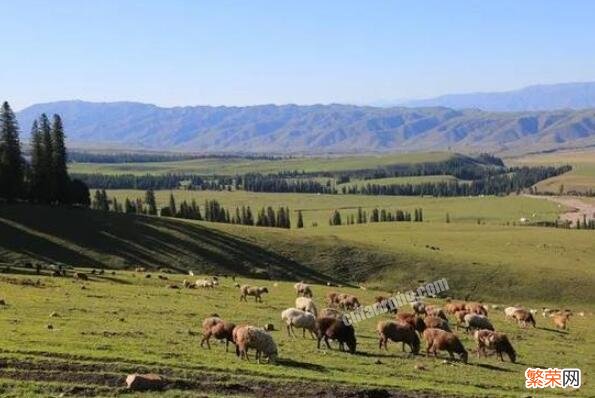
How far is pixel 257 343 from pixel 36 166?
292ft

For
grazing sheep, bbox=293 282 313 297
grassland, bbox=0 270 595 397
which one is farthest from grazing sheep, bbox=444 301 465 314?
grazing sheep, bbox=293 282 313 297

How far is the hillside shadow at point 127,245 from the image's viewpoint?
84562 mm

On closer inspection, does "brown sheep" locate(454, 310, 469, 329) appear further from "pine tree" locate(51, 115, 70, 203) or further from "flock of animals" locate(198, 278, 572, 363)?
"pine tree" locate(51, 115, 70, 203)

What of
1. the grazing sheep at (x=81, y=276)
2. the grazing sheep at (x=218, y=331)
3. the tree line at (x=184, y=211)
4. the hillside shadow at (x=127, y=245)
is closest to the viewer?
the grazing sheep at (x=218, y=331)

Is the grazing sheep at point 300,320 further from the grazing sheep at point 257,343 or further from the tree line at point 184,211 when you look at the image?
the tree line at point 184,211

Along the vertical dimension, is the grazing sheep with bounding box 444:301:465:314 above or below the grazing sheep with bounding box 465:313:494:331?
below

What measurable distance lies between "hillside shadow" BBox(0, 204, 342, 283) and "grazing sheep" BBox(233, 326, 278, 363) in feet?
188

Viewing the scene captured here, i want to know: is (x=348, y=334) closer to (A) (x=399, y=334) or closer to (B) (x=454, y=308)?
A: (A) (x=399, y=334)

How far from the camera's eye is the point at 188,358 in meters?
28.0

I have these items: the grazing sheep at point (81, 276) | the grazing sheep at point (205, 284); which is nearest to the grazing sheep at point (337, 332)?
the grazing sheep at point (205, 284)

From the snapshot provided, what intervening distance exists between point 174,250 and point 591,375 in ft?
218

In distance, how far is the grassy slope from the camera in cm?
8725

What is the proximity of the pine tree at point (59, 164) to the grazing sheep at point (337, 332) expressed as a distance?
84549 mm

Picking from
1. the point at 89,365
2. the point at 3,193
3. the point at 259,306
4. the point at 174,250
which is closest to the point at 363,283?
the point at 174,250
